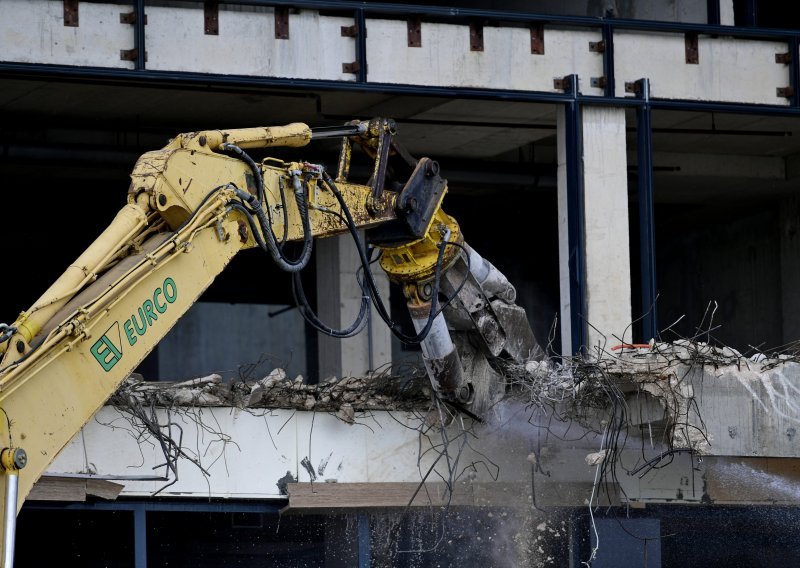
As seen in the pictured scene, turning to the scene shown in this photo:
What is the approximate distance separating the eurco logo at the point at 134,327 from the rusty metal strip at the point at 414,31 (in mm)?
7713

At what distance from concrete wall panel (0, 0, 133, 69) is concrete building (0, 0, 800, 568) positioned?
0.07 ft

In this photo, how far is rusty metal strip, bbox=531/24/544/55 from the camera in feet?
53.9

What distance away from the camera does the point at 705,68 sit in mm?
16984

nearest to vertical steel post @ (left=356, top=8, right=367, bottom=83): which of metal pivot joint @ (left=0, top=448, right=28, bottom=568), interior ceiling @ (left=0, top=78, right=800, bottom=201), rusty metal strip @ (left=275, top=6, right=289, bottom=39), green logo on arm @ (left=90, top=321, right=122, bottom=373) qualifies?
rusty metal strip @ (left=275, top=6, right=289, bottom=39)

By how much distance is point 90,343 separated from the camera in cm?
815

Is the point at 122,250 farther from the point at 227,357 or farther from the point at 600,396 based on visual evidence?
the point at 227,357

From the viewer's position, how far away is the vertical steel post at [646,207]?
1607 cm

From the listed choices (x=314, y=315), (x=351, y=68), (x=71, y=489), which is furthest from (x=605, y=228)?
(x=71, y=489)

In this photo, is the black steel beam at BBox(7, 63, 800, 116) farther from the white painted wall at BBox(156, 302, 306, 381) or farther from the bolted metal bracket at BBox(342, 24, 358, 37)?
the white painted wall at BBox(156, 302, 306, 381)

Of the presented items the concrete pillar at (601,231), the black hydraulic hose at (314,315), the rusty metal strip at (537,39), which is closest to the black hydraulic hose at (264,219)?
the black hydraulic hose at (314,315)

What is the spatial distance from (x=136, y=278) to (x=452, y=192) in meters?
14.5

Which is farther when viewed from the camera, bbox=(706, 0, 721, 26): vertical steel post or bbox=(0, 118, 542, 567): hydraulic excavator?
bbox=(706, 0, 721, 26): vertical steel post

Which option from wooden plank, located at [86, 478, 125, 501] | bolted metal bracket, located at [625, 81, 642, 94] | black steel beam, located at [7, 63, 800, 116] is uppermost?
bolted metal bracket, located at [625, 81, 642, 94]

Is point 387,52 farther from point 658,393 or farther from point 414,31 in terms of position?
point 658,393
